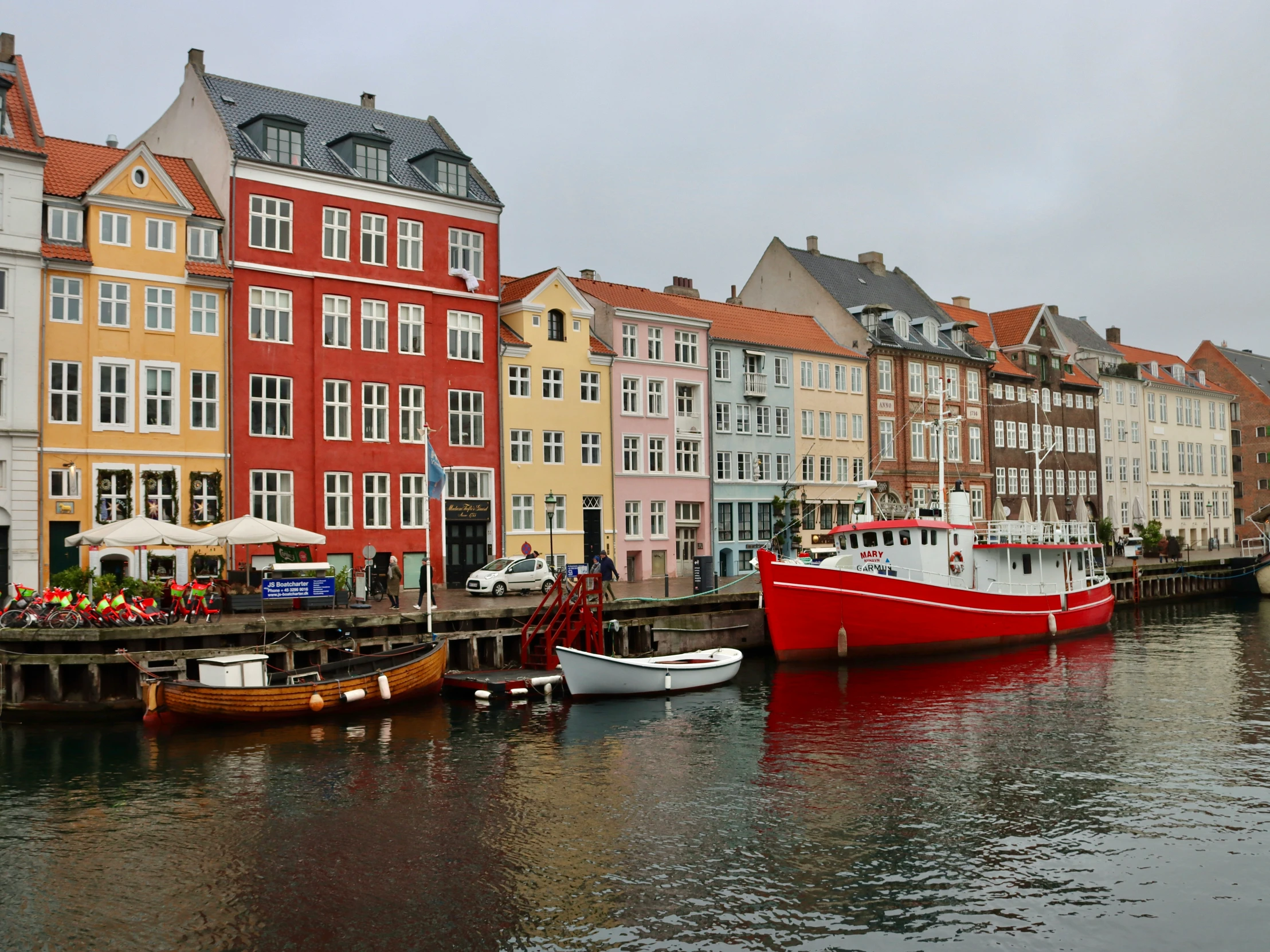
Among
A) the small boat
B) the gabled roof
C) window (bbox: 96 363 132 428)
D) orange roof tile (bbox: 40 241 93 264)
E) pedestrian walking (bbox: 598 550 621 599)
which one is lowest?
the small boat

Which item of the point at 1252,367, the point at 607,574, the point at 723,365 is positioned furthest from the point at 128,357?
the point at 1252,367

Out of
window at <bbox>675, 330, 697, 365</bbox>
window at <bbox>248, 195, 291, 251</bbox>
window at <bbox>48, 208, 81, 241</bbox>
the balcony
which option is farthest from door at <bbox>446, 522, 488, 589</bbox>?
the balcony

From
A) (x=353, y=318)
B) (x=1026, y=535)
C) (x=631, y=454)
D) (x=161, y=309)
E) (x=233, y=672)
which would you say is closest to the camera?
(x=233, y=672)

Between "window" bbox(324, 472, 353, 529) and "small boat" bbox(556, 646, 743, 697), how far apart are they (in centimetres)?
1523

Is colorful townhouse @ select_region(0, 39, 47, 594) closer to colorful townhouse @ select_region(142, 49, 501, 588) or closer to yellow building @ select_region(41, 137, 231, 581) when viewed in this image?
yellow building @ select_region(41, 137, 231, 581)

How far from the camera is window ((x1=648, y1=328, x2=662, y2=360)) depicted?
190 feet

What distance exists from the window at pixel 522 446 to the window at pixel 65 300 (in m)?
18.7

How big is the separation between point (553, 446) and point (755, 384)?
1433 centimetres

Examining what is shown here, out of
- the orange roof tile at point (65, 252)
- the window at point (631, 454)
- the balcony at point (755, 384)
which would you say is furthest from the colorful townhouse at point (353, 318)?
the balcony at point (755, 384)

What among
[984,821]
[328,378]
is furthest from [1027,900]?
[328,378]

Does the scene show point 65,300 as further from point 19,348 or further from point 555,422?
point 555,422

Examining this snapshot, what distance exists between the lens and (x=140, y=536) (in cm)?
3278

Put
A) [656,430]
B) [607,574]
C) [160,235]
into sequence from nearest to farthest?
1. [160,235]
2. [607,574]
3. [656,430]

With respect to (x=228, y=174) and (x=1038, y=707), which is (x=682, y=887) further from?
(x=228, y=174)
